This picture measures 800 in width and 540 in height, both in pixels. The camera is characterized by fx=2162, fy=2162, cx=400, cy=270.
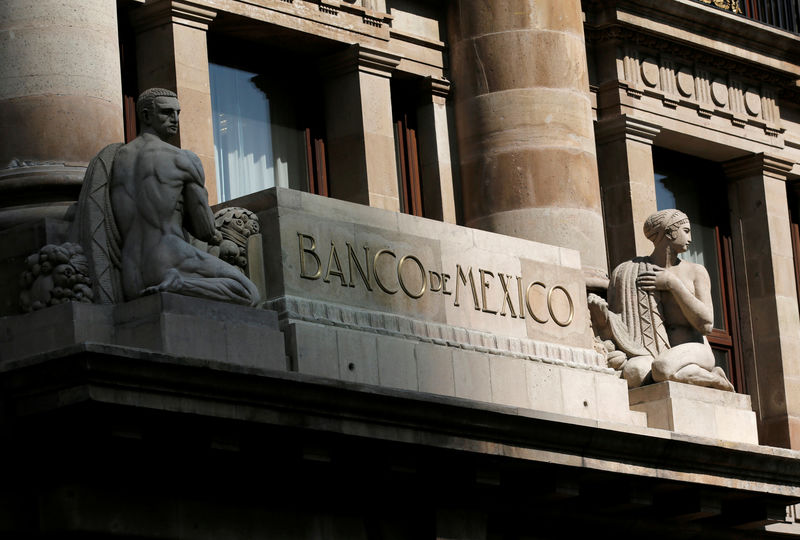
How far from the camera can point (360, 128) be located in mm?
28859

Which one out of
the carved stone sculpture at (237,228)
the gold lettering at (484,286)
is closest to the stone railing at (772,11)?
the gold lettering at (484,286)

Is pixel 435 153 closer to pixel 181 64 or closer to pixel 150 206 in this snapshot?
pixel 181 64

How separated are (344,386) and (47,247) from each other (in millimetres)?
2991

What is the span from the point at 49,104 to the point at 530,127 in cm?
881

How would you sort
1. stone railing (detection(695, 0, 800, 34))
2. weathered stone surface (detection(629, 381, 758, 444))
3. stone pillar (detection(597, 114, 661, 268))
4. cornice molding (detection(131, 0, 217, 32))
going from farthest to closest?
stone railing (detection(695, 0, 800, 34)), stone pillar (detection(597, 114, 661, 268)), cornice molding (detection(131, 0, 217, 32)), weathered stone surface (detection(629, 381, 758, 444))

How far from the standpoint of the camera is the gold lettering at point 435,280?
22.6 meters

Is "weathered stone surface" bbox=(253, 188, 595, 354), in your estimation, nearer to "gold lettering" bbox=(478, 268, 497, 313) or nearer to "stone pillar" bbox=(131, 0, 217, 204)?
"gold lettering" bbox=(478, 268, 497, 313)

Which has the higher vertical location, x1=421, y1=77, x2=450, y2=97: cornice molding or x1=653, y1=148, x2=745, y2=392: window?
x1=421, y1=77, x2=450, y2=97: cornice molding

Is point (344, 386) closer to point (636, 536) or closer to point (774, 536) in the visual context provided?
point (636, 536)

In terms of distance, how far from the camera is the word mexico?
2148 cm

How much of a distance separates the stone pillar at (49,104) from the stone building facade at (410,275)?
3cm

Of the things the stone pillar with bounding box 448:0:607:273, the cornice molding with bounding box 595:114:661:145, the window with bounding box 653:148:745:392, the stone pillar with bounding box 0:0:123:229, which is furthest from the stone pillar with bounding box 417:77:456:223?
the stone pillar with bounding box 0:0:123:229

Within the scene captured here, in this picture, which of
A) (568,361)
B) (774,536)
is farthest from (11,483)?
(774,536)

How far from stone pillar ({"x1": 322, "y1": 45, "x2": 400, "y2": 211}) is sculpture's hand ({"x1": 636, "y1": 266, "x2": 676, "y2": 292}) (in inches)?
172
